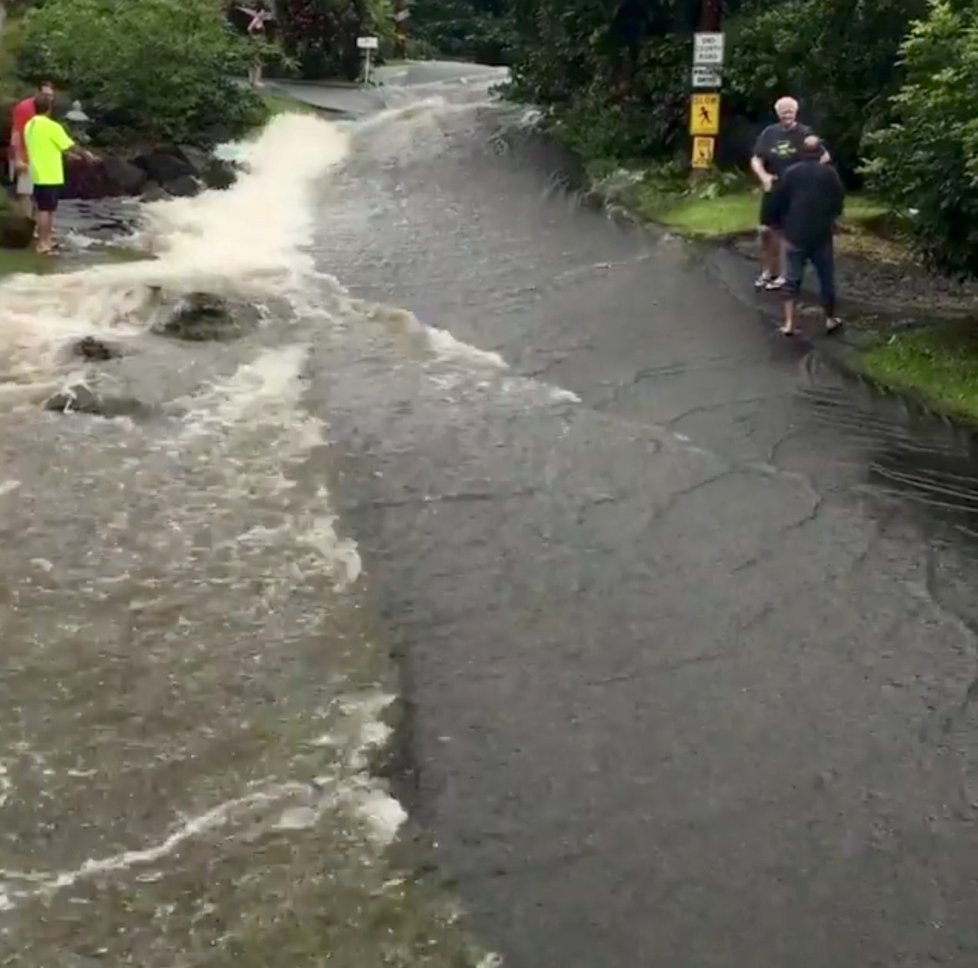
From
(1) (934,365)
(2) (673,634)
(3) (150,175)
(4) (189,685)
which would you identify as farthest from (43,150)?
(2) (673,634)

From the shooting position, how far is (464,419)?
10.7 meters

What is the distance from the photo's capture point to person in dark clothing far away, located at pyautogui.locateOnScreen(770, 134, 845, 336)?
12.2m

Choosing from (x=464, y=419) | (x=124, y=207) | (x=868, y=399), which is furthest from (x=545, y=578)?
(x=124, y=207)

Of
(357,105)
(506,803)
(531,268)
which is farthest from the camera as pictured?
(357,105)

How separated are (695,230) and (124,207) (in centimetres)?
764

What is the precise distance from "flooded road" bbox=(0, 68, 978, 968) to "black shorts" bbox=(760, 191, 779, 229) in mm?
940

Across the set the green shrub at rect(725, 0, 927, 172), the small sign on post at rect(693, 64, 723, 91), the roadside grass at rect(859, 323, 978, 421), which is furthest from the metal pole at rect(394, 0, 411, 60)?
the roadside grass at rect(859, 323, 978, 421)

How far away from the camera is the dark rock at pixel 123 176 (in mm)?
19922

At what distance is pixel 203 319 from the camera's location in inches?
513

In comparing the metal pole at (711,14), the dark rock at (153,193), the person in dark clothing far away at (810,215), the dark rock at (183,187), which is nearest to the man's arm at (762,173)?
the person in dark clothing far away at (810,215)

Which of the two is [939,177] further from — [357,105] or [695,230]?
[357,105]

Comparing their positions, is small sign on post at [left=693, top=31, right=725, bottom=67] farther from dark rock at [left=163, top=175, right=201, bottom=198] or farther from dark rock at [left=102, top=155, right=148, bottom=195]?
dark rock at [left=102, top=155, right=148, bottom=195]

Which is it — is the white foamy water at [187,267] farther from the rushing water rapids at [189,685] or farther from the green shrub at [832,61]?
the green shrub at [832,61]

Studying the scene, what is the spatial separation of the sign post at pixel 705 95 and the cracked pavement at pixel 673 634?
5.83 m
